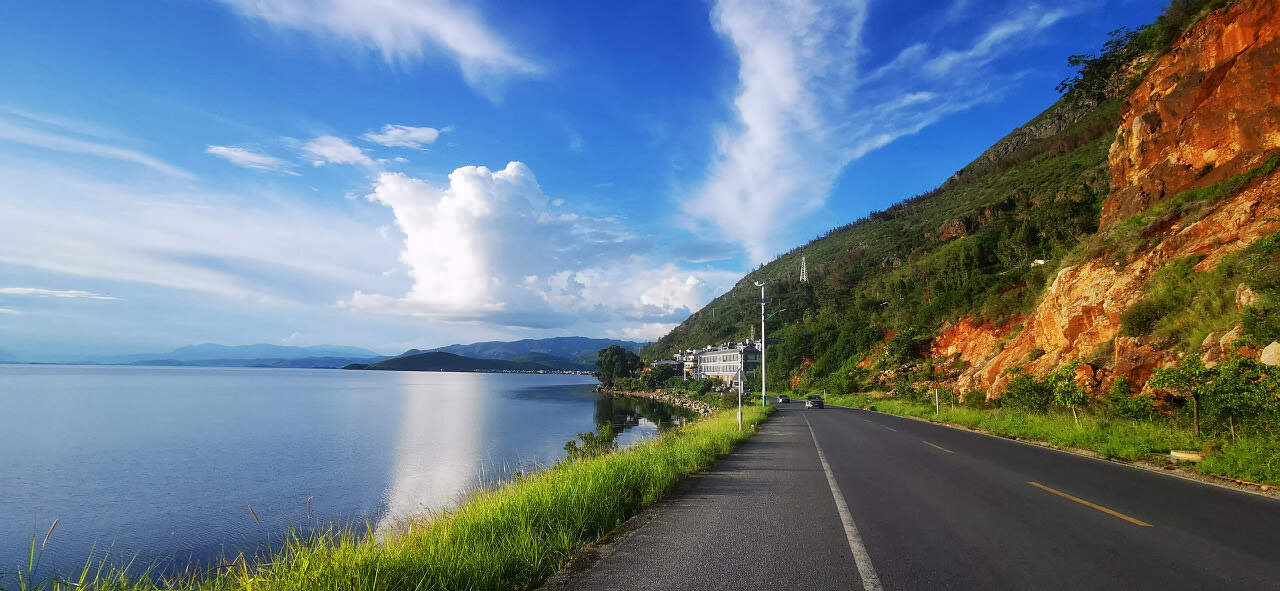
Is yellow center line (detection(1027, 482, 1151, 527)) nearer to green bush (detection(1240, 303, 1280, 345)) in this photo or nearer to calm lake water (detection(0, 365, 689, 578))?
green bush (detection(1240, 303, 1280, 345))

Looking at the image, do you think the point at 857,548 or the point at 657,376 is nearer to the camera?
the point at 857,548

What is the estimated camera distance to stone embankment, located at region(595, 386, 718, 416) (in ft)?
230

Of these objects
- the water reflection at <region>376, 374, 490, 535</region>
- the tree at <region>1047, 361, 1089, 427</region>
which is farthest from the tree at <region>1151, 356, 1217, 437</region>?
the water reflection at <region>376, 374, 490, 535</region>

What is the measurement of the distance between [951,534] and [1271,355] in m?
10.8

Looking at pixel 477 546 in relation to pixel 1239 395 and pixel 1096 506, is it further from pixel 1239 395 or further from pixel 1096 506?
pixel 1239 395

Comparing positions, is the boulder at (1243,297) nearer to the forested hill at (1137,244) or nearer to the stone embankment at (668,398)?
the forested hill at (1137,244)

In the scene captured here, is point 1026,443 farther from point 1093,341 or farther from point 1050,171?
point 1050,171

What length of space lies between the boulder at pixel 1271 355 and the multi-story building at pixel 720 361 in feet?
256

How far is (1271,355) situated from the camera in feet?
37.6

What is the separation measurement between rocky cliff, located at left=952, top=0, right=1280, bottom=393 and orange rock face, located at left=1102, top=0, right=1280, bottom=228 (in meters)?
0.04

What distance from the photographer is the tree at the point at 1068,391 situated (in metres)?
17.6

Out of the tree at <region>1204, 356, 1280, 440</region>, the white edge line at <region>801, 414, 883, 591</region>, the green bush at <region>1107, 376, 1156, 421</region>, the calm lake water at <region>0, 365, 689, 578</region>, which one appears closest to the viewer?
the white edge line at <region>801, 414, 883, 591</region>

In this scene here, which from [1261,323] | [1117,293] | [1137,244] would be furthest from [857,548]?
[1137,244]

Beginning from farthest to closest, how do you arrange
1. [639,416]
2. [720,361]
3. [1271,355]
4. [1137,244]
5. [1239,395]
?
[720,361]
[639,416]
[1137,244]
[1271,355]
[1239,395]
